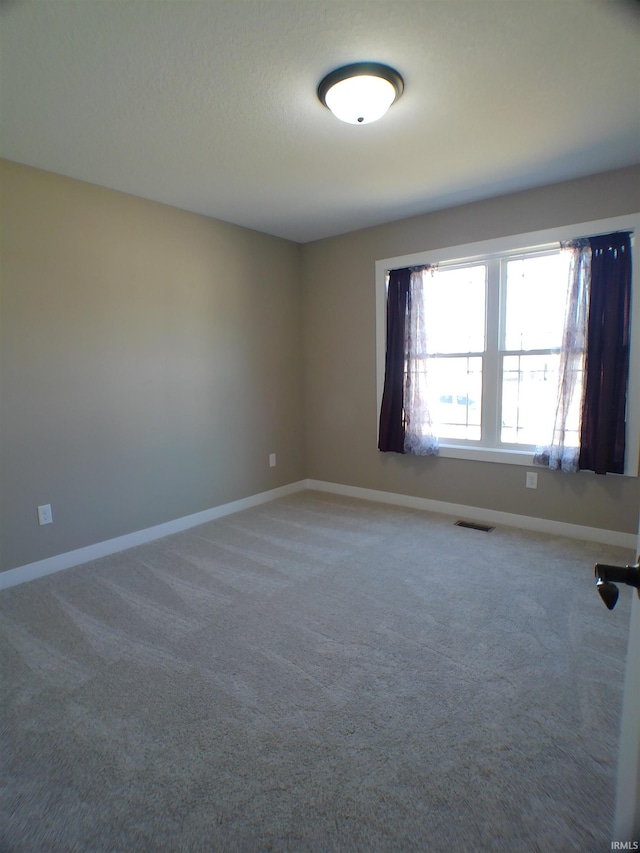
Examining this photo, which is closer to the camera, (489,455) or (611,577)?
(611,577)

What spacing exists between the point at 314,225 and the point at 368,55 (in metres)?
2.27

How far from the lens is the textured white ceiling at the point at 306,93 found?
1.61 metres

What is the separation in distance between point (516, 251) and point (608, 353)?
3.44 ft

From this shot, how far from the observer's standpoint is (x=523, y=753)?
1.50 metres

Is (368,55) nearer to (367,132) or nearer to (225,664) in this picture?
(367,132)

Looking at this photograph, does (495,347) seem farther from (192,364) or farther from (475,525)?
(192,364)

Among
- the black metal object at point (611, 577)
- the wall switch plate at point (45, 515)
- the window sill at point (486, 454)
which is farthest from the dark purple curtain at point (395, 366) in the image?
the black metal object at point (611, 577)

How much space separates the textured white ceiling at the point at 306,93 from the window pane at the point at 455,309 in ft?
2.38

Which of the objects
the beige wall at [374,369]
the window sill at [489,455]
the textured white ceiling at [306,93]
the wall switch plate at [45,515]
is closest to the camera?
the textured white ceiling at [306,93]

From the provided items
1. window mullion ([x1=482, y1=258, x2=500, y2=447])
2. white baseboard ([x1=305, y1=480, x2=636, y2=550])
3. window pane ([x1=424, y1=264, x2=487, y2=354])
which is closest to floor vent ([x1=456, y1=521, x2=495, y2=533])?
white baseboard ([x1=305, y1=480, x2=636, y2=550])

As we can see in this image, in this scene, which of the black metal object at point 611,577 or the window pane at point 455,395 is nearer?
the black metal object at point 611,577

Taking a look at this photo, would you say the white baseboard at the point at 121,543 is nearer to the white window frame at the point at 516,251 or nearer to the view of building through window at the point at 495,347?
the white window frame at the point at 516,251

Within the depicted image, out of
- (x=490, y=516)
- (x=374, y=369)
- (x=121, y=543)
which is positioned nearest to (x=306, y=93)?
(x=374, y=369)

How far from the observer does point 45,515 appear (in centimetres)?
287
